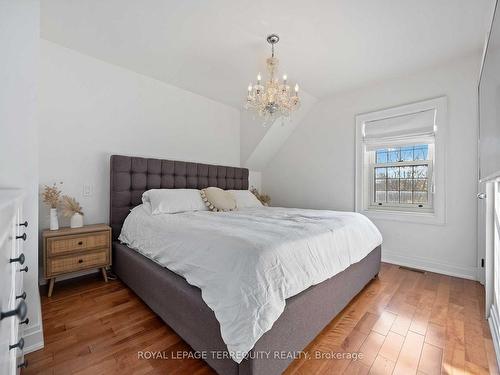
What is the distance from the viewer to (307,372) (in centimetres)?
127

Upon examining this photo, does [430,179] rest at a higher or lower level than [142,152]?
lower

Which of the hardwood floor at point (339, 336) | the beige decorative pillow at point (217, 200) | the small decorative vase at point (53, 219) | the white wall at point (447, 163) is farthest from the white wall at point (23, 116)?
the white wall at point (447, 163)

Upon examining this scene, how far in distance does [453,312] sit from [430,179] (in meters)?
1.64

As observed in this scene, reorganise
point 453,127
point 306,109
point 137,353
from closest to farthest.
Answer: point 137,353, point 453,127, point 306,109

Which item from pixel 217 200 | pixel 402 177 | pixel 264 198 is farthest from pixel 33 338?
pixel 402 177

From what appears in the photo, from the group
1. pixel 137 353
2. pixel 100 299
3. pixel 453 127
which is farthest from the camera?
pixel 453 127

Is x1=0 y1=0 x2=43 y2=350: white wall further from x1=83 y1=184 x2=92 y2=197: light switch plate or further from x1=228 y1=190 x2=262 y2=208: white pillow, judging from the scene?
x1=228 y1=190 x2=262 y2=208: white pillow

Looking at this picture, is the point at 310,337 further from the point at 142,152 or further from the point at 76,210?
the point at 142,152

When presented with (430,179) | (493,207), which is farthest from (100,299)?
(430,179)

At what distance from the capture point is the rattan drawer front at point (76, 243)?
1.98 m

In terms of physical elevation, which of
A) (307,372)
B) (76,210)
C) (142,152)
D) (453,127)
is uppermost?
(453,127)

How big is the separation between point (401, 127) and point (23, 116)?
146 inches

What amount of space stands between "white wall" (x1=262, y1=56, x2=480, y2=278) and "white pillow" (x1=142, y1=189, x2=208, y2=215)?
192 cm

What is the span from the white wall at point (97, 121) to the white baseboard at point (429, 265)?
10.2ft
